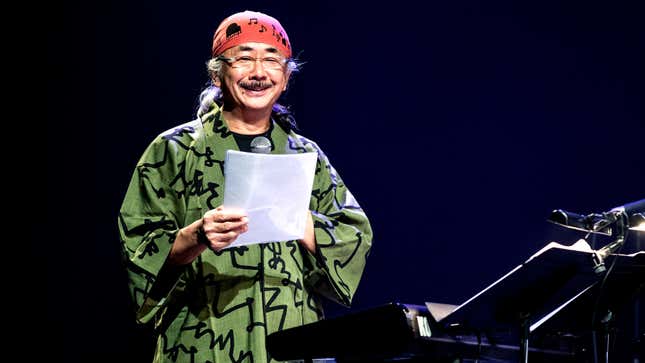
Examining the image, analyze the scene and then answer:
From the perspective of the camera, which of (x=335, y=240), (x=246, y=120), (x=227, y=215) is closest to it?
(x=227, y=215)

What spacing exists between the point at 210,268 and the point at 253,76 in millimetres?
504

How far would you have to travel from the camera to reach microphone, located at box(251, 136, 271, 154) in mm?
2195

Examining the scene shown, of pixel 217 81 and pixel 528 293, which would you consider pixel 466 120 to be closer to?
pixel 217 81

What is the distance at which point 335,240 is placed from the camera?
83.5 inches

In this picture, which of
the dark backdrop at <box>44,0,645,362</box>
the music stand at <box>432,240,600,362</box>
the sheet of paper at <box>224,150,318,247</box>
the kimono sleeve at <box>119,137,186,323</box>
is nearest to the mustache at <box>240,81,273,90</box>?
the kimono sleeve at <box>119,137,186,323</box>

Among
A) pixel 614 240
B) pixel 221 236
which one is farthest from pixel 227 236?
pixel 614 240

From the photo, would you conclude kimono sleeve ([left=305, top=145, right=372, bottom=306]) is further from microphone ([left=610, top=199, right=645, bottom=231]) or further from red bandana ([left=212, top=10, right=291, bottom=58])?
microphone ([left=610, top=199, right=645, bottom=231])

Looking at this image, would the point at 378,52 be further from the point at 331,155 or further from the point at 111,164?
the point at 111,164

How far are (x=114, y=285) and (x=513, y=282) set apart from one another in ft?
5.27

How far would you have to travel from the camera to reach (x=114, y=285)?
2.97 metres

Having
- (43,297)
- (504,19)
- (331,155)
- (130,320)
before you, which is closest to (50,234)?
(43,297)

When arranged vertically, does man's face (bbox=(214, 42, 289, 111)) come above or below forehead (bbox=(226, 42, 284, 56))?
below

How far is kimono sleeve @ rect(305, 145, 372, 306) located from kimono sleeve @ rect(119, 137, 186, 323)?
1.16 ft

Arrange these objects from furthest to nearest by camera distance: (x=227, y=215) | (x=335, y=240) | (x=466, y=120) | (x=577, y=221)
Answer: (x=466, y=120), (x=335, y=240), (x=577, y=221), (x=227, y=215)
